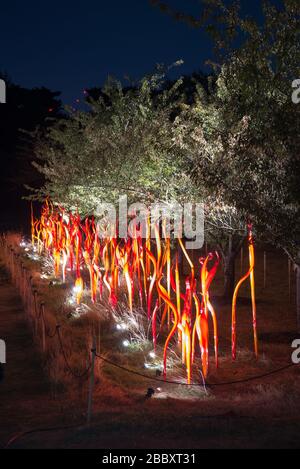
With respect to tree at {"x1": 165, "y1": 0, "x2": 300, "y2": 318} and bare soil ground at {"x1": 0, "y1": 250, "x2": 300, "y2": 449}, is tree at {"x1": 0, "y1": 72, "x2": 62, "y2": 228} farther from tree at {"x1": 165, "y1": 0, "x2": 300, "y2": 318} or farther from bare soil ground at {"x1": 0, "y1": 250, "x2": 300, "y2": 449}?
tree at {"x1": 165, "y1": 0, "x2": 300, "y2": 318}

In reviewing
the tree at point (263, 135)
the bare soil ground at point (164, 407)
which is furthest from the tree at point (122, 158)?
the bare soil ground at point (164, 407)

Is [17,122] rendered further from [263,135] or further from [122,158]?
[263,135]

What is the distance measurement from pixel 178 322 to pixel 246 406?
2.56 m

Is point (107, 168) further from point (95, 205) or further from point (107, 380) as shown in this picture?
point (107, 380)

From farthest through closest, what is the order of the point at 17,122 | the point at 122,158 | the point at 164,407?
the point at 17,122, the point at 122,158, the point at 164,407

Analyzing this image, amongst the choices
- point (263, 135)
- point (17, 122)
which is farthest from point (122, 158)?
point (17, 122)

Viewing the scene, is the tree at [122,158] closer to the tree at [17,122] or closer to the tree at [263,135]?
the tree at [263,135]

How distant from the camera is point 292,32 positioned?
8.59 m

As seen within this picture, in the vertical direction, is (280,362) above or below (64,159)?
below

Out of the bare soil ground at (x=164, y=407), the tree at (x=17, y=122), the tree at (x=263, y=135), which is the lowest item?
the bare soil ground at (x=164, y=407)

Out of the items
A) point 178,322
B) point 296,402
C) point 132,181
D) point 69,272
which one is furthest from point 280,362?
point 69,272

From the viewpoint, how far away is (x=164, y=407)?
818cm

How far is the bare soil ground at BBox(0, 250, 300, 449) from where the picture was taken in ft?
19.8

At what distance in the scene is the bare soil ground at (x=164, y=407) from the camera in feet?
19.8
